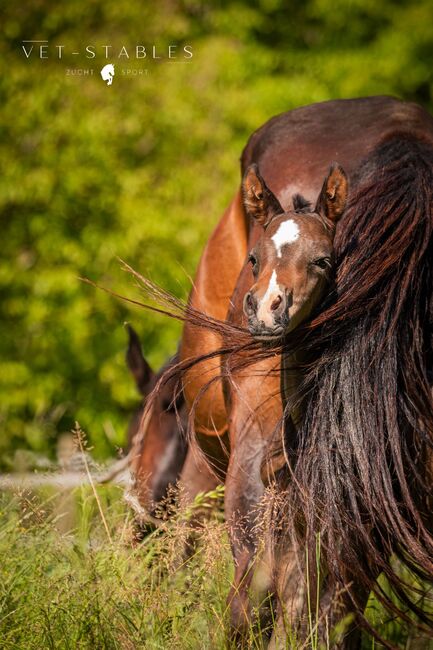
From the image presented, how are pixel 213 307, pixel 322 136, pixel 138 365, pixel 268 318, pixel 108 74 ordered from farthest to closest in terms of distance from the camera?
pixel 108 74 → pixel 138 365 → pixel 213 307 → pixel 322 136 → pixel 268 318

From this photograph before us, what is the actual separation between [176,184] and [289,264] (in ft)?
21.9

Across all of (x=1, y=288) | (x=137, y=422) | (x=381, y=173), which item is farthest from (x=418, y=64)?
(x=381, y=173)

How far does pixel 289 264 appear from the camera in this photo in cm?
309

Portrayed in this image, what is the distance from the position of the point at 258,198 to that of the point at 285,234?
0.31m

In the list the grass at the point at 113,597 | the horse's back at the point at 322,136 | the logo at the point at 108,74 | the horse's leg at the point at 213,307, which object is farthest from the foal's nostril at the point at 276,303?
the logo at the point at 108,74

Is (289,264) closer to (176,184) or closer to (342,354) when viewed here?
(342,354)

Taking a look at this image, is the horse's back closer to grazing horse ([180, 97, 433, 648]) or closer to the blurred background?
grazing horse ([180, 97, 433, 648])

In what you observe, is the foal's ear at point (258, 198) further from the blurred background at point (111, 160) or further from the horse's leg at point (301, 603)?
the blurred background at point (111, 160)

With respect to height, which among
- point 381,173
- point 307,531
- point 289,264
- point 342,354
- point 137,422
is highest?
point 381,173

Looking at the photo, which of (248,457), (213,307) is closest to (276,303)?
(248,457)

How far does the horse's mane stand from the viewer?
319cm

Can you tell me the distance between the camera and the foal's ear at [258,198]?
340 centimetres

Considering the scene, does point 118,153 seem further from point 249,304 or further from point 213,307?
point 249,304

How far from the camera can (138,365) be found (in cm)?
617
